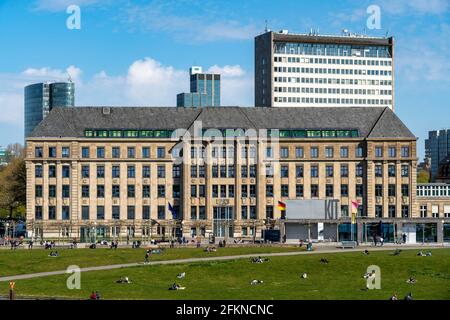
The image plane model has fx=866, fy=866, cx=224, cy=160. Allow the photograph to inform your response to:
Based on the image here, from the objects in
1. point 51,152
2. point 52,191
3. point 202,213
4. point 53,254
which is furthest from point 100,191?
point 53,254

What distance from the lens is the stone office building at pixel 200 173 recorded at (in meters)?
141

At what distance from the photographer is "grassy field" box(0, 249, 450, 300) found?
72.9m

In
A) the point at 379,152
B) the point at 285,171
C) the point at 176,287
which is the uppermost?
the point at 379,152

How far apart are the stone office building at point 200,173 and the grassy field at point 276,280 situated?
40.4 metres

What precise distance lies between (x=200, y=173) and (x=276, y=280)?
60545mm

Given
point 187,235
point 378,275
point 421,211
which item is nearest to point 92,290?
point 378,275

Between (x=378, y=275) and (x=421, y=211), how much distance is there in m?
69.8

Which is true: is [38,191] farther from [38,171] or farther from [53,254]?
[53,254]

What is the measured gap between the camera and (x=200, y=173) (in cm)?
14275

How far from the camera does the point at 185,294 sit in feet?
237

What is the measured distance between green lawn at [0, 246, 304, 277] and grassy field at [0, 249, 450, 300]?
27.2 feet
